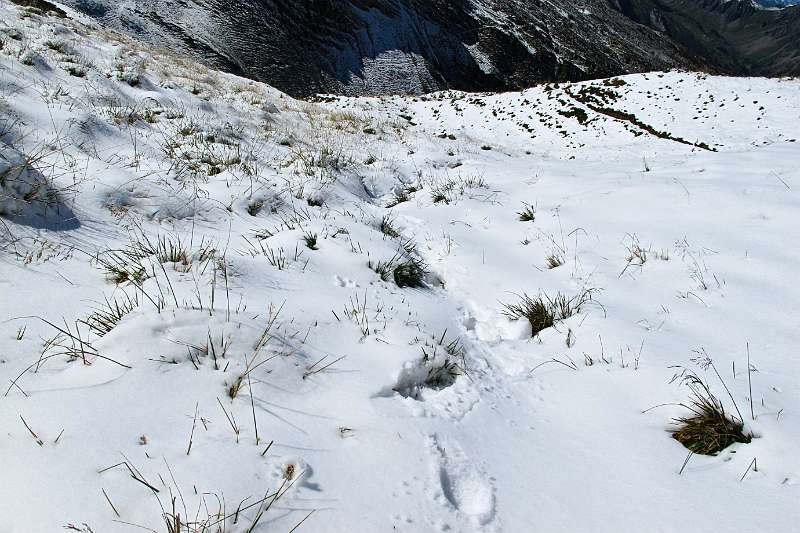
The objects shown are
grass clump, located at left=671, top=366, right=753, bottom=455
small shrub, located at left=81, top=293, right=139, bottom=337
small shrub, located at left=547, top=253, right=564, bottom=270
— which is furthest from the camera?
→ small shrub, located at left=547, top=253, right=564, bottom=270

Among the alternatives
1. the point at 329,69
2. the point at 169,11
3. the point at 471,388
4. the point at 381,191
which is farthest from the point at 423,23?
the point at 471,388

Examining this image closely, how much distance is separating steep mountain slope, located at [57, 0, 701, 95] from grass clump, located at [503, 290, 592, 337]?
4083cm

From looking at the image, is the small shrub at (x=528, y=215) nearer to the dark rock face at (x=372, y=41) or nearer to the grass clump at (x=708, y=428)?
the grass clump at (x=708, y=428)

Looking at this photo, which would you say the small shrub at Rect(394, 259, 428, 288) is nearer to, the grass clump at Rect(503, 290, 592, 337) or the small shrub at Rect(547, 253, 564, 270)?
the grass clump at Rect(503, 290, 592, 337)

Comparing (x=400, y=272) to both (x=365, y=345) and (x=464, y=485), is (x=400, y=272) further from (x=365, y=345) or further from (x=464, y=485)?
(x=464, y=485)

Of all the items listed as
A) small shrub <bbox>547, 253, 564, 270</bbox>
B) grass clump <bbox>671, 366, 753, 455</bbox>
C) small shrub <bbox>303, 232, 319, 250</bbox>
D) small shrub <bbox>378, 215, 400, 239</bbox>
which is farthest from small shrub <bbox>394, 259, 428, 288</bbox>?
grass clump <bbox>671, 366, 753, 455</bbox>

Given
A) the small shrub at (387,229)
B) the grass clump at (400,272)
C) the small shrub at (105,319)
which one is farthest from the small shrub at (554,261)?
the small shrub at (105,319)

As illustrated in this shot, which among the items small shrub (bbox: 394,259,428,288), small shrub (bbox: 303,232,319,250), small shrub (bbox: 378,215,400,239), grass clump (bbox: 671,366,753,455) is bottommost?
small shrub (bbox: 378,215,400,239)

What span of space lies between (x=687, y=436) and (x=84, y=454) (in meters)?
2.51

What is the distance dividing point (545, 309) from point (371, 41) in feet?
182

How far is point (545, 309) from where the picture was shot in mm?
3131

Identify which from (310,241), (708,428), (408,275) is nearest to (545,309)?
(408,275)

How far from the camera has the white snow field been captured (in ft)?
4.81

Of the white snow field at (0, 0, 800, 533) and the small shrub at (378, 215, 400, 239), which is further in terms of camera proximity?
the small shrub at (378, 215, 400, 239)
